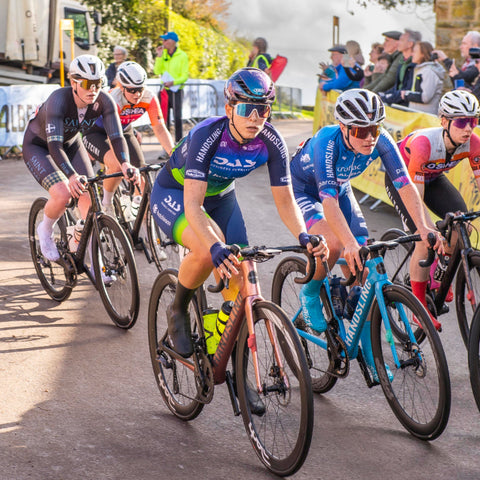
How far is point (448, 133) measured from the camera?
593cm

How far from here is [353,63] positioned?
13.9 metres

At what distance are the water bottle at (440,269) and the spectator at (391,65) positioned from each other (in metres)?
6.91

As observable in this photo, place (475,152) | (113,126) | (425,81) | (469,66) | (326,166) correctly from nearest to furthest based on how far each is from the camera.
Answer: (326,166) < (475,152) < (113,126) < (469,66) < (425,81)

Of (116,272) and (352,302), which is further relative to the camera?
(116,272)

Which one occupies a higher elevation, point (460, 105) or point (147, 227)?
point (460, 105)

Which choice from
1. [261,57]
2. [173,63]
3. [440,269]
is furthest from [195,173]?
[173,63]

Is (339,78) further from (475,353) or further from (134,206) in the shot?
Answer: (475,353)

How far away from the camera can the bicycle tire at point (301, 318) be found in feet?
16.8

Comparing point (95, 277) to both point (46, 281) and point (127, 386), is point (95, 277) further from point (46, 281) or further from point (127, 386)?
point (127, 386)

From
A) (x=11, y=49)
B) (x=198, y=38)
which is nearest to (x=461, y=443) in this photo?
(x=11, y=49)

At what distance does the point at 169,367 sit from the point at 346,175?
5.87 feet

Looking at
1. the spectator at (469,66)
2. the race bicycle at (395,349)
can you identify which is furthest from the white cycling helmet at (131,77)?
the spectator at (469,66)

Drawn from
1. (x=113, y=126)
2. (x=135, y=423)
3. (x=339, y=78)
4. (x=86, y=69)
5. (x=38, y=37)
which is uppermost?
(x=38, y=37)

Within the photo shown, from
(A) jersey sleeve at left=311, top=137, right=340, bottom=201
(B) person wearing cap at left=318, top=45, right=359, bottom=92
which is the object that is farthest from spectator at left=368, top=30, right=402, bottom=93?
(A) jersey sleeve at left=311, top=137, right=340, bottom=201
